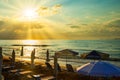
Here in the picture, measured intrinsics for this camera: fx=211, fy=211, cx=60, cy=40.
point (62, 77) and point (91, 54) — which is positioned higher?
point (91, 54)

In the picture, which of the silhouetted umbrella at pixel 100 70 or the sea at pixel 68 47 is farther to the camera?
the sea at pixel 68 47

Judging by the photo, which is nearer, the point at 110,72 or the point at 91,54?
the point at 110,72

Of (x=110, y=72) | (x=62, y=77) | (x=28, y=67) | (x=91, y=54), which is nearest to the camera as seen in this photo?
(x=110, y=72)

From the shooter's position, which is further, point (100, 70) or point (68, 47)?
point (68, 47)

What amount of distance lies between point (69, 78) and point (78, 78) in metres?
0.67

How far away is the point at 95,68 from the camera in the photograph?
360 inches

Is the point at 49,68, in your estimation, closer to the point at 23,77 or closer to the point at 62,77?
the point at 62,77

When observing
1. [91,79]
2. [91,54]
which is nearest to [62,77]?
[91,79]

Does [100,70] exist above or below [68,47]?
below

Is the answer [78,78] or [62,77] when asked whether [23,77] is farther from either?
[78,78]

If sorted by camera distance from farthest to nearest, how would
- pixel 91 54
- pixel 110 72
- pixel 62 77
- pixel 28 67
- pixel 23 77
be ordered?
pixel 28 67
pixel 91 54
pixel 62 77
pixel 23 77
pixel 110 72

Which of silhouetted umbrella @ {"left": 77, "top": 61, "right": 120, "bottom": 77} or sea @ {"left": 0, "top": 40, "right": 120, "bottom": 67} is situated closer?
silhouetted umbrella @ {"left": 77, "top": 61, "right": 120, "bottom": 77}

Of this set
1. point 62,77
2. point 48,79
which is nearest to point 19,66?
point 62,77

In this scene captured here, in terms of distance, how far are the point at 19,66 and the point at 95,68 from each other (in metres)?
11.6
